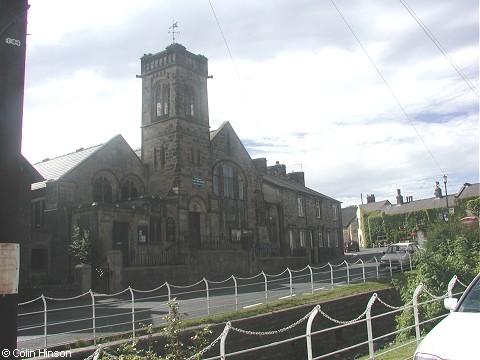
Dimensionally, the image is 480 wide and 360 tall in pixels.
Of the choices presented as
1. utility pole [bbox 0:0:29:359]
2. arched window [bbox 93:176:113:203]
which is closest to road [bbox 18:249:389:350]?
utility pole [bbox 0:0:29:359]

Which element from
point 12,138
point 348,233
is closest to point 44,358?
point 12,138

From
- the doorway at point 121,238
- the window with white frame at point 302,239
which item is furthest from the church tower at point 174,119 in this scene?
the window with white frame at point 302,239

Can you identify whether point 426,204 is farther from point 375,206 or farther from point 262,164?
point 262,164

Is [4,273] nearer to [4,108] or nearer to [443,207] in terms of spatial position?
[4,108]

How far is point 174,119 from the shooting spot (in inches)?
1272

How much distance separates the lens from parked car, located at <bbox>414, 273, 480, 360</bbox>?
4.93 meters

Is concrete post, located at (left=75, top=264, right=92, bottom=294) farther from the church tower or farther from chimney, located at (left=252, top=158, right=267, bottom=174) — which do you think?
chimney, located at (left=252, top=158, right=267, bottom=174)

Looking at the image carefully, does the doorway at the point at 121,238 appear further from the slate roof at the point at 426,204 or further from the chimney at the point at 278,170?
the slate roof at the point at 426,204

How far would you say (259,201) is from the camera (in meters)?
38.1

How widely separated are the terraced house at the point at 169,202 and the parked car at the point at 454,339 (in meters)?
18.0

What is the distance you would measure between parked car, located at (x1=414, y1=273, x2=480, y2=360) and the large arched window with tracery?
28713 millimetres

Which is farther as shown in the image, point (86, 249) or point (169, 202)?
point (169, 202)

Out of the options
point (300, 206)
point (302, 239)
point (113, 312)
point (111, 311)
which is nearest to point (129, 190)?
point (111, 311)

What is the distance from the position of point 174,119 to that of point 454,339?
1130 inches
